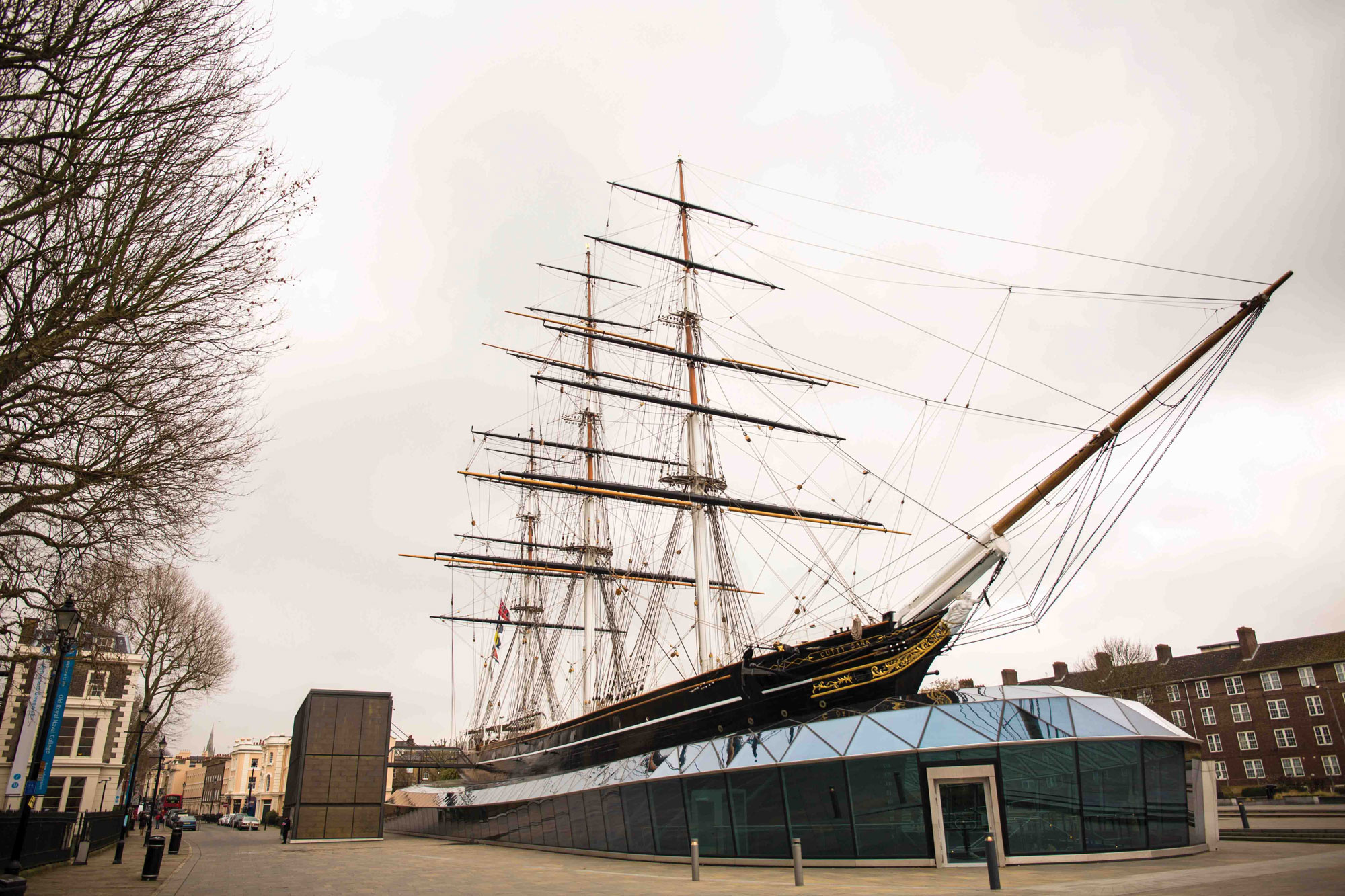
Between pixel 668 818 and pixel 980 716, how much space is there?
8007mm

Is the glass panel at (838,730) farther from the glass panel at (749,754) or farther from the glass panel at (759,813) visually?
the glass panel at (759,813)

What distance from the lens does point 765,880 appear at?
13461 mm

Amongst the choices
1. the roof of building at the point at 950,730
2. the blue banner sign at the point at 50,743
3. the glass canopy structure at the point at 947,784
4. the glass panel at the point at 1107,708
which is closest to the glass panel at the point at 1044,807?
the glass canopy structure at the point at 947,784

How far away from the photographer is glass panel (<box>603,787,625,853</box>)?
20109 mm

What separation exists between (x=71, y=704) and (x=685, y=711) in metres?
32.0

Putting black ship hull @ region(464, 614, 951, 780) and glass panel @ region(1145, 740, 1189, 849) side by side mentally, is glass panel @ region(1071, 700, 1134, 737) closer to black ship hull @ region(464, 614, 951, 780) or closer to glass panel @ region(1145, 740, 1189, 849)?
glass panel @ region(1145, 740, 1189, 849)

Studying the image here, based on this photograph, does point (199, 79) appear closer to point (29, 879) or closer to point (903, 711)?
point (29, 879)

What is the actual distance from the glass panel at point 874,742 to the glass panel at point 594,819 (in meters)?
8.61

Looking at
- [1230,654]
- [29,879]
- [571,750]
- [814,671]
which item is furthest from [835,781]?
[1230,654]

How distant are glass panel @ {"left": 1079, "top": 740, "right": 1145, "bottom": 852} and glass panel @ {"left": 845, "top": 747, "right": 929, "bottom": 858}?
2.87m

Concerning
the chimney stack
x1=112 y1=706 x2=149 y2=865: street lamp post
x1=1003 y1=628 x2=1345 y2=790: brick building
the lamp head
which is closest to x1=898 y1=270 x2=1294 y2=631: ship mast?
the lamp head

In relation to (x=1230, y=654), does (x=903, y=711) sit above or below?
below

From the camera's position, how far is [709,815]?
17531mm

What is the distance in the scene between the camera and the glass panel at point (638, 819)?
62.8 feet
